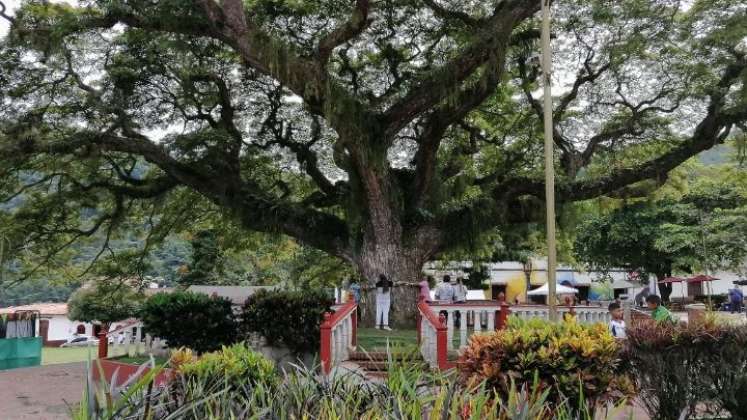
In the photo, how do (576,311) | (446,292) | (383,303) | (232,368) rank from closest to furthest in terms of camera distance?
(232,368) → (576,311) → (383,303) → (446,292)

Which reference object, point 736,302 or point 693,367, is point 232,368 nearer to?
point 693,367

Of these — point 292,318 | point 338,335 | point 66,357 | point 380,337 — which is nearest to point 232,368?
point 338,335

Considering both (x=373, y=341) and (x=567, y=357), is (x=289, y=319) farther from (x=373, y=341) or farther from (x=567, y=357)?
(x=567, y=357)

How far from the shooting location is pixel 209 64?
59.5 feet

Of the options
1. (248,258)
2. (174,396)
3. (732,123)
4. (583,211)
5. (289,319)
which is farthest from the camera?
(248,258)

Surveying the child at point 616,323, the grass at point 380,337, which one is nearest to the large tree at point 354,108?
the grass at point 380,337

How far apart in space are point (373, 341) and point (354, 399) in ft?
31.2

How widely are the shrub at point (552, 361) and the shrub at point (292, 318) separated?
6662 mm

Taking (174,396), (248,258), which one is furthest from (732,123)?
(248,258)

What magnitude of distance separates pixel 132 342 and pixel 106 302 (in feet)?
35.6

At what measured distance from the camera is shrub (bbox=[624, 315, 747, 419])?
6.30 meters

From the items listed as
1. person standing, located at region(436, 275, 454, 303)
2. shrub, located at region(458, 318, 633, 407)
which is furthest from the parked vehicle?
shrub, located at region(458, 318, 633, 407)

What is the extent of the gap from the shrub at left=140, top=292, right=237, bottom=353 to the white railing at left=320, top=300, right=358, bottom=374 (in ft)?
10.4

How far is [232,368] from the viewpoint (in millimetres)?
4895
